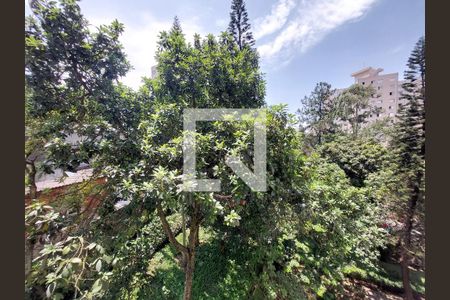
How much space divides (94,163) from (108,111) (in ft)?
3.04

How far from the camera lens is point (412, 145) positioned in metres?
4.87

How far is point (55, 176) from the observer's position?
238 centimetres

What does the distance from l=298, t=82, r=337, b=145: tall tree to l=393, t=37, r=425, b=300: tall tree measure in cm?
1392

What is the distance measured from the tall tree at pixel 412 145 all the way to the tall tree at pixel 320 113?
13.9 meters

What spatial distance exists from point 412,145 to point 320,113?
16.5 m

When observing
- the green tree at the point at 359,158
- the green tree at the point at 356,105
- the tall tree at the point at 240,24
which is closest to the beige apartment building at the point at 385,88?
the green tree at the point at 356,105

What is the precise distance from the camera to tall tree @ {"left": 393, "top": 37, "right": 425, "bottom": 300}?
4629 millimetres

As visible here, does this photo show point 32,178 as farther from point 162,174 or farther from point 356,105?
point 356,105

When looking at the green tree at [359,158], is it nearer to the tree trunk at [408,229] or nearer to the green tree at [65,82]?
the tree trunk at [408,229]

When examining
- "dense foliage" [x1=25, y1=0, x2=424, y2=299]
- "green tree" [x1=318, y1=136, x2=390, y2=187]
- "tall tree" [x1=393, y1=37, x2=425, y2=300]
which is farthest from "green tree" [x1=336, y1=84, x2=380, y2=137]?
"dense foliage" [x1=25, y1=0, x2=424, y2=299]

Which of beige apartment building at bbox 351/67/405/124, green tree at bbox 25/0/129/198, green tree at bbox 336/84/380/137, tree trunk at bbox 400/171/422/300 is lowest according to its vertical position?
tree trunk at bbox 400/171/422/300

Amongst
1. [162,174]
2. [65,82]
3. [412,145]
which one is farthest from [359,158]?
[65,82]

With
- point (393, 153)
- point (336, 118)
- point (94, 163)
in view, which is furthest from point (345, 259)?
point (336, 118)

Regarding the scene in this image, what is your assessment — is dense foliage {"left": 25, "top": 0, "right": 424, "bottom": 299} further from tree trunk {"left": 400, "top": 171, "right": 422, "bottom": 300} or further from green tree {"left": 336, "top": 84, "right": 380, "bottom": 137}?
green tree {"left": 336, "top": 84, "right": 380, "bottom": 137}
